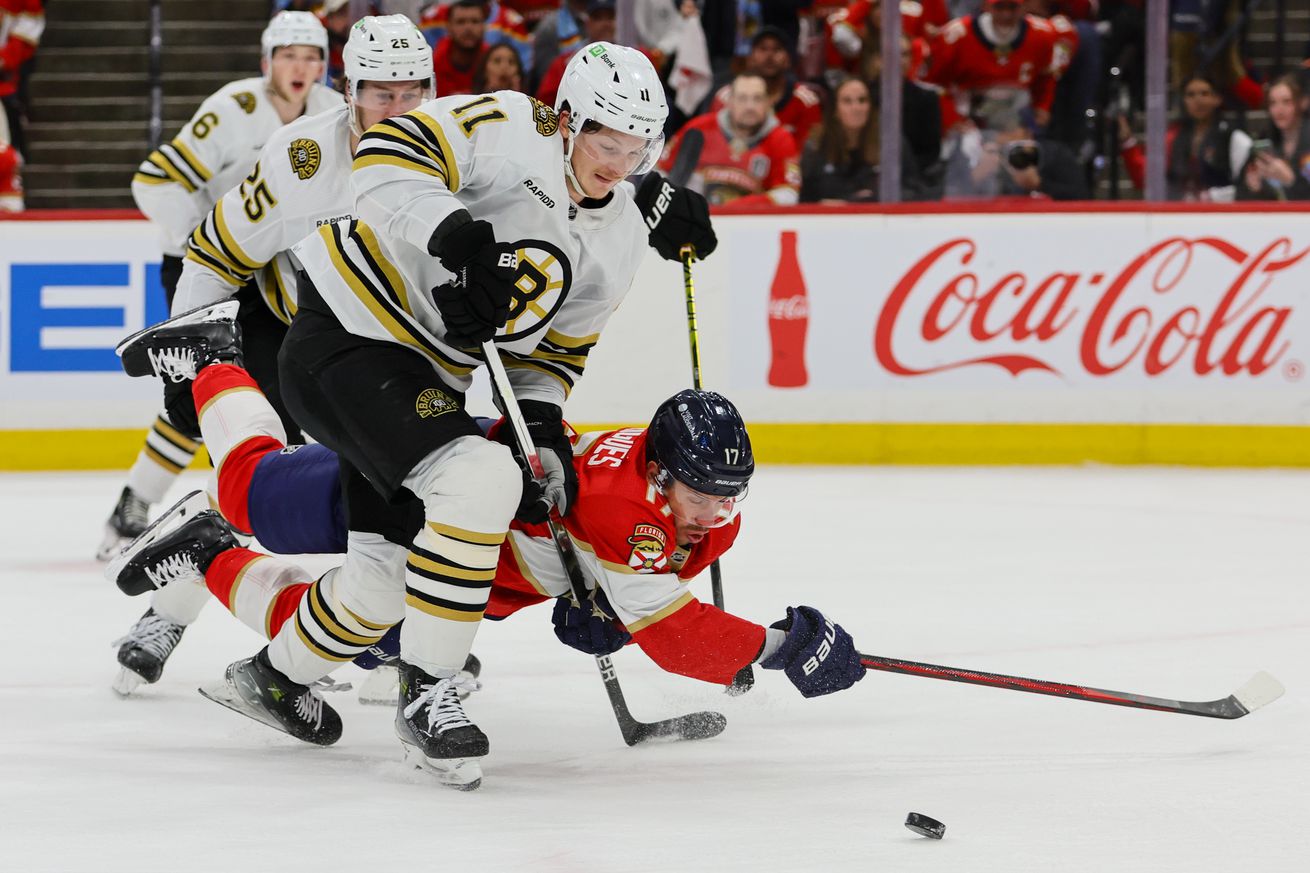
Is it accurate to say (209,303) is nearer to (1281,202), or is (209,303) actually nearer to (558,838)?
(558,838)

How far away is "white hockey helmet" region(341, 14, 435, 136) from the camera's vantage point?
12.0 ft

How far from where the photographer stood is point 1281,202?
662 cm

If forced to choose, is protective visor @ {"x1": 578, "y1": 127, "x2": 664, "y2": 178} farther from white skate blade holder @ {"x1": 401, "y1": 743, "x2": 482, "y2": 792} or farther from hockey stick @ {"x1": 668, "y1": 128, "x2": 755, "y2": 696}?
white skate blade holder @ {"x1": 401, "y1": 743, "x2": 482, "y2": 792}

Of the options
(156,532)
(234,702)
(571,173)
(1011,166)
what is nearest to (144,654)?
(156,532)

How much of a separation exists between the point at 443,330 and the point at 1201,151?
4527 mm

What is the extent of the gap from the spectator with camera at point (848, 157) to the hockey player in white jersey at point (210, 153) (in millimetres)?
2463

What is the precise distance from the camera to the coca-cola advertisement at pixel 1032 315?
6621 millimetres

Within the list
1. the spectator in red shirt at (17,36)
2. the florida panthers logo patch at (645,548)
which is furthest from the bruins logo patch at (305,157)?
the spectator in red shirt at (17,36)

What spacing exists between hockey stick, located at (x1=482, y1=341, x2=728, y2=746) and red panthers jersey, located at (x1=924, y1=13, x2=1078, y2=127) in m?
4.10

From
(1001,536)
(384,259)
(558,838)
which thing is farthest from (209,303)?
(1001,536)

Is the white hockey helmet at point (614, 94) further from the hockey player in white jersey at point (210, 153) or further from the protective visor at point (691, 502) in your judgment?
the hockey player in white jersey at point (210, 153)

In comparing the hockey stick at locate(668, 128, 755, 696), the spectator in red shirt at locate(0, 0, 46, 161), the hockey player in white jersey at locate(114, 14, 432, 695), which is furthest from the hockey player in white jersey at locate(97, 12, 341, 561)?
the spectator in red shirt at locate(0, 0, 46, 161)

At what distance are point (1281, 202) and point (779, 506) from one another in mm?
2329

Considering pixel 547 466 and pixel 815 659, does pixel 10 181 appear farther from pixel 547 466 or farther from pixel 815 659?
pixel 815 659
